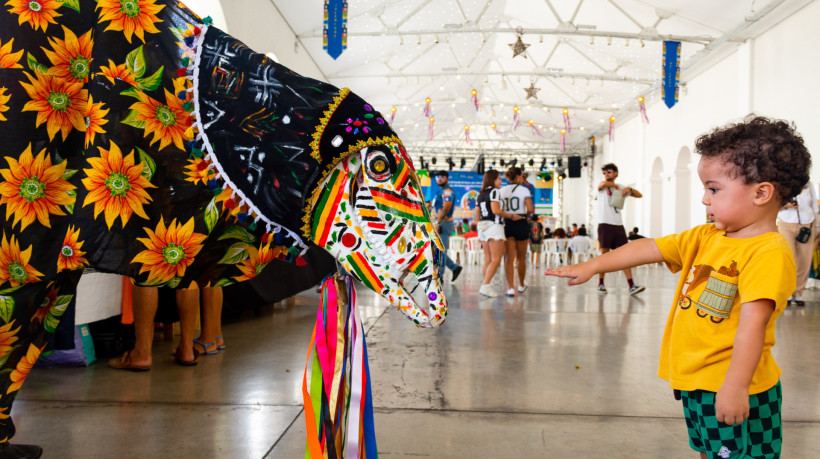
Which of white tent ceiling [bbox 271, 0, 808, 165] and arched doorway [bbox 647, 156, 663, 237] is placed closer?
white tent ceiling [bbox 271, 0, 808, 165]

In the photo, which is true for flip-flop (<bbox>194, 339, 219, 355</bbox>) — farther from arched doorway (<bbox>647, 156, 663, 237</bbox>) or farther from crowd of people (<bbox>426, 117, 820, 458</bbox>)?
arched doorway (<bbox>647, 156, 663, 237</bbox>)

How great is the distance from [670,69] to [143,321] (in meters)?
9.47

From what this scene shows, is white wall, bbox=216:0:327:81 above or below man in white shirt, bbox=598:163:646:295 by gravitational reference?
above

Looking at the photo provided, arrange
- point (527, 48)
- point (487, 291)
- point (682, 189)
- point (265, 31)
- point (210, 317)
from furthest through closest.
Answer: point (682, 189) < point (527, 48) < point (265, 31) < point (487, 291) < point (210, 317)

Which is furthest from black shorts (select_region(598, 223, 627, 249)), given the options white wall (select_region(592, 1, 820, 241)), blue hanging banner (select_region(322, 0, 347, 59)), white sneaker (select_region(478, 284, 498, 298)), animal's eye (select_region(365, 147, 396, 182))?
animal's eye (select_region(365, 147, 396, 182))

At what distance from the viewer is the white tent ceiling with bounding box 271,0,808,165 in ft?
30.5

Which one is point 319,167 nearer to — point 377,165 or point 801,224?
point 377,165

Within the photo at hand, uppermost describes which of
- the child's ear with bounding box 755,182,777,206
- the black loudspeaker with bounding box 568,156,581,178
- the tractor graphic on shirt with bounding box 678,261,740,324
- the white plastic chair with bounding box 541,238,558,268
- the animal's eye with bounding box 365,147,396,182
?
the black loudspeaker with bounding box 568,156,581,178

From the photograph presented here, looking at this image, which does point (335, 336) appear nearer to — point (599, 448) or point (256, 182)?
point (256, 182)

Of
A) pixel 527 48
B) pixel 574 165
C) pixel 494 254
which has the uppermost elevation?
pixel 527 48

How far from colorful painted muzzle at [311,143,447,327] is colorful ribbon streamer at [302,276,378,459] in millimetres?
107

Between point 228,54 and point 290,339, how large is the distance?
2494 mm

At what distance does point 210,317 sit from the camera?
9.39 feet

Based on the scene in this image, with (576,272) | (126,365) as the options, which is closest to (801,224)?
(576,272)
